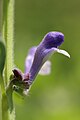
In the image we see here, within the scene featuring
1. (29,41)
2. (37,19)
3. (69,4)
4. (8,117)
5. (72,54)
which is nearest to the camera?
(8,117)

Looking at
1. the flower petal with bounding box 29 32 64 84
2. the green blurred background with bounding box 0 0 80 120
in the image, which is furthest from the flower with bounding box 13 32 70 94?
the green blurred background with bounding box 0 0 80 120

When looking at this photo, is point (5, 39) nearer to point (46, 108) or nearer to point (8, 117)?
point (8, 117)

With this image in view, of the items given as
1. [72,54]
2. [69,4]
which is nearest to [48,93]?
[72,54]

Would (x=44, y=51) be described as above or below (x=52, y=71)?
above

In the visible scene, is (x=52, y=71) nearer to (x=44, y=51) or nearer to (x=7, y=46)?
(x=44, y=51)

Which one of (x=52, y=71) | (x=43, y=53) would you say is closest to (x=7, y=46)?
(x=43, y=53)

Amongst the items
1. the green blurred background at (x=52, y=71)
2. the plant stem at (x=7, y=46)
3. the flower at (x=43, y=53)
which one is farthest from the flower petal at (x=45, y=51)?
the green blurred background at (x=52, y=71)
